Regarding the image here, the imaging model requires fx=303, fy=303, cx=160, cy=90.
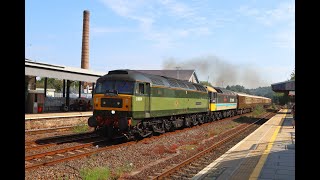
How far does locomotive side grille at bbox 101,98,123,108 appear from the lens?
1421 cm

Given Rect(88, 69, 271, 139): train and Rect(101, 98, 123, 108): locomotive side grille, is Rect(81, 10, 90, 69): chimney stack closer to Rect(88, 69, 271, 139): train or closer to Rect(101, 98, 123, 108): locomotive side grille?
Rect(88, 69, 271, 139): train

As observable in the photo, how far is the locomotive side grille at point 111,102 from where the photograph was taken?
14.2 m

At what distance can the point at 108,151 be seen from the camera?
1248cm

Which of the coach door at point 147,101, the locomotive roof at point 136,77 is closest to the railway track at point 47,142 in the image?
the locomotive roof at point 136,77

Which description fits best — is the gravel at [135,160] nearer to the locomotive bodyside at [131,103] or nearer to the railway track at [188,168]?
the railway track at [188,168]

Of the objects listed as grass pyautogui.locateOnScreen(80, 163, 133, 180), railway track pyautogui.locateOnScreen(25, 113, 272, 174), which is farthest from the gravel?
railway track pyautogui.locateOnScreen(25, 113, 272, 174)

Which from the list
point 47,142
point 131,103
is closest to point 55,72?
point 47,142

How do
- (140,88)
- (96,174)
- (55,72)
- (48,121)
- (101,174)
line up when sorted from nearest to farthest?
(96,174) < (101,174) < (140,88) < (48,121) < (55,72)

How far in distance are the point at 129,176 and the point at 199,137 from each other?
979 centimetres

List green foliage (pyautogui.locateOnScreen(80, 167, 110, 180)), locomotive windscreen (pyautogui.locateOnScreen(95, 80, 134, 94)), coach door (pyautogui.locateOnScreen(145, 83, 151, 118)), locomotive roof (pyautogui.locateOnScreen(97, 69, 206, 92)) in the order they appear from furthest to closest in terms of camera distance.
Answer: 1. coach door (pyautogui.locateOnScreen(145, 83, 151, 118))
2. locomotive roof (pyautogui.locateOnScreen(97, 69, 206, 92))
3. locomotive windscreen (pyautogui.locateOnScreen(95, 80, 134, 94))
4. green foliage (pyautogui.locateOnScreen(80, 167, 110, 180))

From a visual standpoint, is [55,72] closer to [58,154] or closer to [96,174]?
[58,154]

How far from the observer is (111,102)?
1440 centimetres
